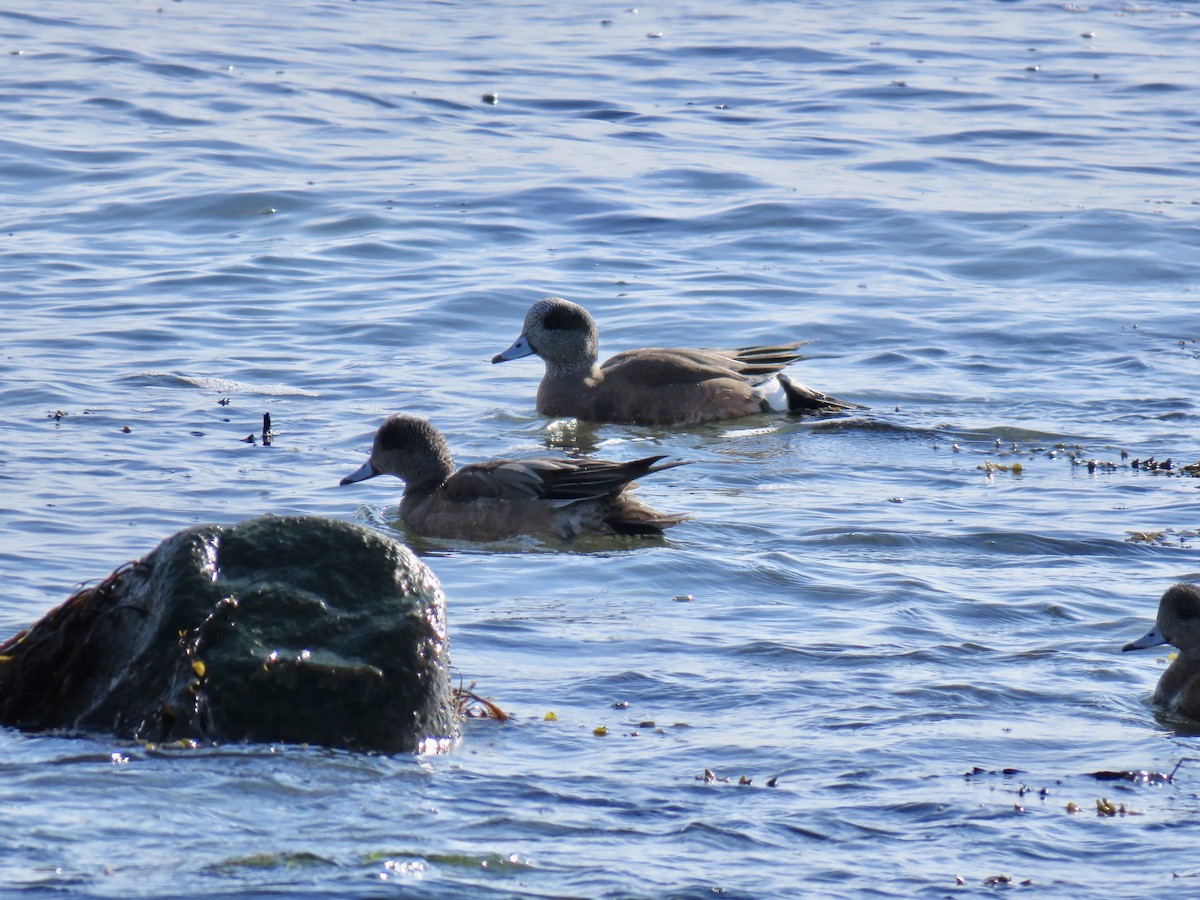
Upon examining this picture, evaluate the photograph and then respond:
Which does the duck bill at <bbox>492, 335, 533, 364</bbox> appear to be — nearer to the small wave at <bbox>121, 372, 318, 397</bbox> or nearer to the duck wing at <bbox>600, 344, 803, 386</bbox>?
the duck wing at <bbox>600, 344, 803, 386</bbox>

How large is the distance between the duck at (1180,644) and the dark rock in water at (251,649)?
2637 mm

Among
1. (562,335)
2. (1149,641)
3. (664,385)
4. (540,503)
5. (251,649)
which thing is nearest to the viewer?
(251,649)

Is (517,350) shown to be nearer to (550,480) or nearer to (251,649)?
(550,480)

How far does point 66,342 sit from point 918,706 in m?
8.29

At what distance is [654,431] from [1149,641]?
5258mm

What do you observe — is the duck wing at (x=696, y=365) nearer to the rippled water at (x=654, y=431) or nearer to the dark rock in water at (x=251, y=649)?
the rippled water at (x=654, y=431)

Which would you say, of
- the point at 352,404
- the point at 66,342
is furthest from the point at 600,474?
the point at 66,342

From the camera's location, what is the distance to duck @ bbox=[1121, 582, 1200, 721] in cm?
650

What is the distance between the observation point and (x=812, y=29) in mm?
29078

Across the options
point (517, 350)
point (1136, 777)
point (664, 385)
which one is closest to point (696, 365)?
point (664, 385)

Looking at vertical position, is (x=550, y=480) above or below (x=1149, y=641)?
above

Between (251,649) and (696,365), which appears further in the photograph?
(696,365)

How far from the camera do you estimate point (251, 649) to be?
5625 millimetres

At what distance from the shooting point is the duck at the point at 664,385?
11797mm
